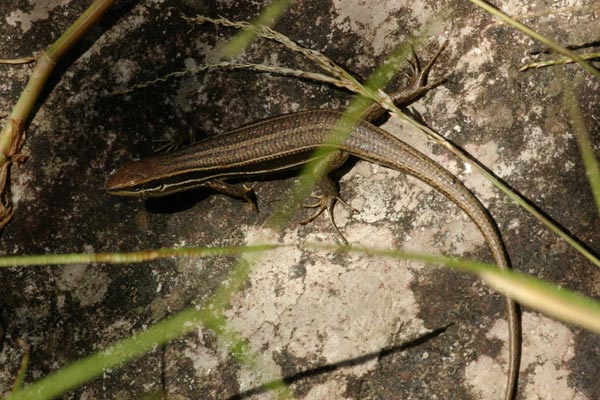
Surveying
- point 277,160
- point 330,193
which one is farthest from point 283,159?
point 330,193

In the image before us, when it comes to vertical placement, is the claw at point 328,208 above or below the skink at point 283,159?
below

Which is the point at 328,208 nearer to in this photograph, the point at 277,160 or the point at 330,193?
the point at 330,193

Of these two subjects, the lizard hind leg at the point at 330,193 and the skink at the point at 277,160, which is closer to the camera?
the skink at the point at 277,160

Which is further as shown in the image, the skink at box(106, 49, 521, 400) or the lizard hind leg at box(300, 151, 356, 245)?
the lizard hind leg at box(300, 151, 356, 245)

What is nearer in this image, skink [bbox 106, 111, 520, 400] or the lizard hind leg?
skink [bbox 106, 111, 520, 400]

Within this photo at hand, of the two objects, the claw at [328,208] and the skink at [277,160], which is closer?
the skink at [277,160]

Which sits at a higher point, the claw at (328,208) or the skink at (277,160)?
the skink at (277,160)

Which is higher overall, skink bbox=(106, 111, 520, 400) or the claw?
skink bbox=(106, 111, 520, 400)

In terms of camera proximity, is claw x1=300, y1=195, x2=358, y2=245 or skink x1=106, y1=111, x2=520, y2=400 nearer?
skink x1=106, y1=111, x2=520, y2=400
